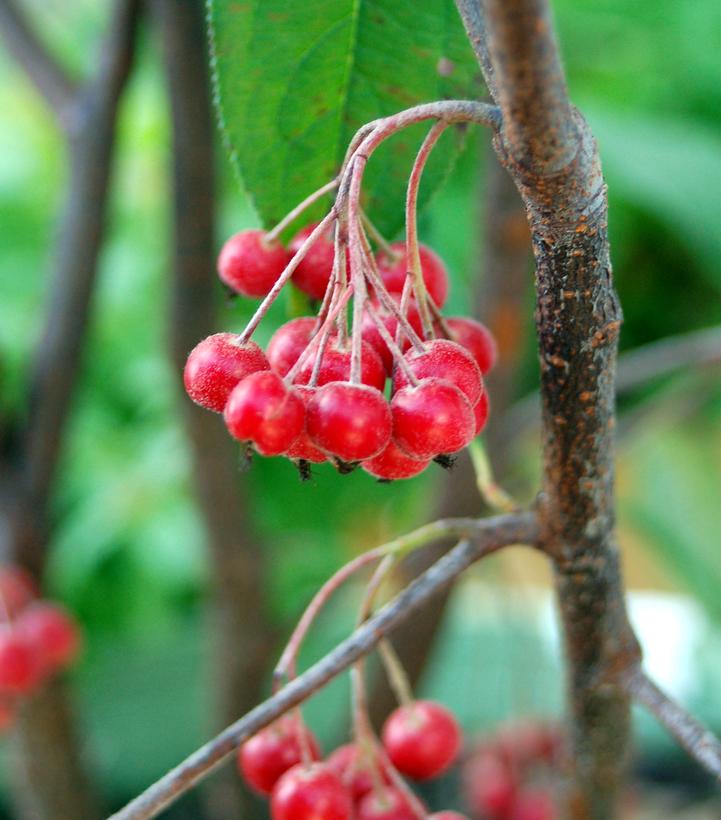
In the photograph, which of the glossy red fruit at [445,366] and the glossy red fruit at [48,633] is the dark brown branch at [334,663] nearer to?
the glossy red fruit at [445,366]

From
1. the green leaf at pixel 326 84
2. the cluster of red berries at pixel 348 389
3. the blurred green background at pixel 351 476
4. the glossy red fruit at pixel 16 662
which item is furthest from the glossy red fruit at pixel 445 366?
the blurred green background at pixel 351 476

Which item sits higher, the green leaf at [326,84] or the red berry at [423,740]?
the green leaf at [326,84]

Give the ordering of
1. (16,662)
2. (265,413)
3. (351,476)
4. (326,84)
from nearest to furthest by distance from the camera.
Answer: (265,413)
(326,84)
(16,662)
(351,476)

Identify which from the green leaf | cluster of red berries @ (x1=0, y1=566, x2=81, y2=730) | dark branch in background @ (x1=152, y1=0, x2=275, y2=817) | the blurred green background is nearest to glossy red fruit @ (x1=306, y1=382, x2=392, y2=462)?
the green leaf

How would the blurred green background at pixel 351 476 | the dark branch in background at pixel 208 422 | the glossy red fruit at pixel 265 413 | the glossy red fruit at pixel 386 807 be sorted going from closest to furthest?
the glossy red fruit at pixel 265 413
the glossy red fruit at pixel 386 807
the dark branch in background at pixel 208 422
the blurred green background at pixel 351 476

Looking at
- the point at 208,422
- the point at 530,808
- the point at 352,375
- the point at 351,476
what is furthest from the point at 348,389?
the point at 351,476

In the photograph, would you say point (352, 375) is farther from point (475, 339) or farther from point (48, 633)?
point (48, 633)

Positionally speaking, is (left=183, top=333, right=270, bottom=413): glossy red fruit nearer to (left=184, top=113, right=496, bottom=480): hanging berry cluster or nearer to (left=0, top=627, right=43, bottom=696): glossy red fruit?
(left=184, top=113, right=496, bottom=480): hanging berry cluster
